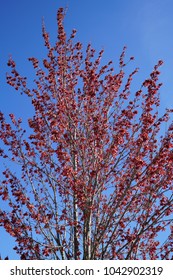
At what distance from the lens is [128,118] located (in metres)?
8.30

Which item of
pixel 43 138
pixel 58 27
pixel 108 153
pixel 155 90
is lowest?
pixel 108 153

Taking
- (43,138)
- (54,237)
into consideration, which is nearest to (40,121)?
(43,138)

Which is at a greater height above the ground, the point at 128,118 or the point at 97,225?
the point at 128,118

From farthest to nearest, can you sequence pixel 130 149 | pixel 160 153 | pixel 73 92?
pixel 73 92
pixel 130 149
pixel 160 153

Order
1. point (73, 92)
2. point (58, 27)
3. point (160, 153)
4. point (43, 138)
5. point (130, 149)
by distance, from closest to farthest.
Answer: point (160, 153), point (130, 149), point (43, 138), point (73, 92), point (58, 27)

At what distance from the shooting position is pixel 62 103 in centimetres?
866

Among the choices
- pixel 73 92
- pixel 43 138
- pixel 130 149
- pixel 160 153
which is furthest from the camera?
pixel 73 92

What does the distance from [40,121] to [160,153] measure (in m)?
2.77

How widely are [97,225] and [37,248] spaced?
1.22 metres

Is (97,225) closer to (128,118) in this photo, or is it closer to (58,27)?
(128,118)

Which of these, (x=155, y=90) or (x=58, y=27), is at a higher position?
(x=58, y=27)

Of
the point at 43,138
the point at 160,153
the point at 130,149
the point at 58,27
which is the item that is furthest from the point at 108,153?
the point at 58,27

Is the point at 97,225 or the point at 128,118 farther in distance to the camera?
the point at 128,118

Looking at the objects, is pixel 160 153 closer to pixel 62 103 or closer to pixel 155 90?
pixel 155 90
